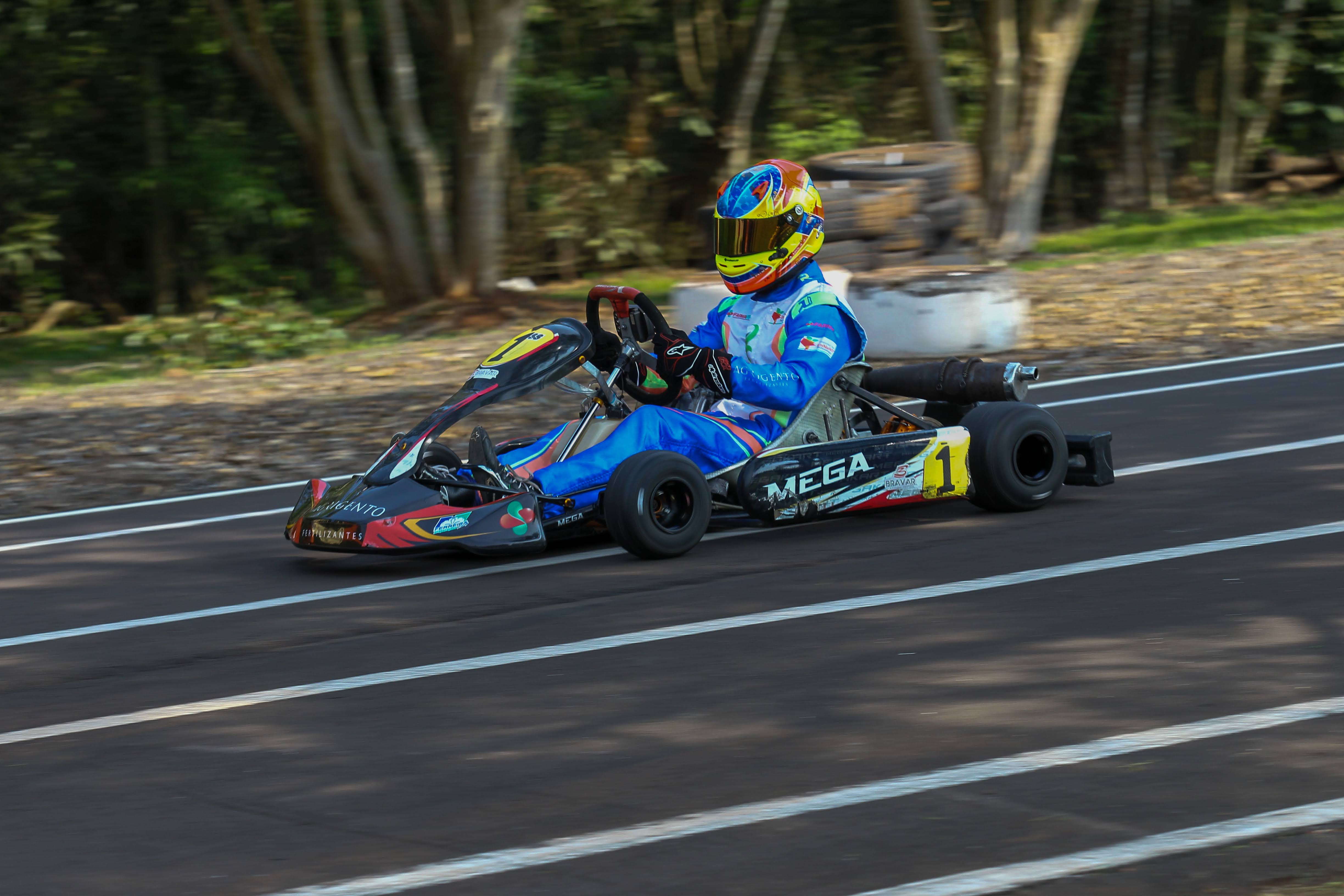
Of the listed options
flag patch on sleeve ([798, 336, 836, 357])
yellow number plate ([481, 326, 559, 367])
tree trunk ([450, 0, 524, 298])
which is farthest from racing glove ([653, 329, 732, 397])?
tree trunk ([450, 0, 524, 298])

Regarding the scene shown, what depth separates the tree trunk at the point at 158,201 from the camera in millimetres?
21766

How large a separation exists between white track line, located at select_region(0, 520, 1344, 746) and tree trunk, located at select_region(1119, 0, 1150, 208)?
2046 centimetres

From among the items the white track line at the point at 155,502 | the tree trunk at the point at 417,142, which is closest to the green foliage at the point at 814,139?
the tree trunk at the point at 417,142

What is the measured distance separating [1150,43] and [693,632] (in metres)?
23.6

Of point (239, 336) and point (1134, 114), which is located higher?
point (1134, 114)

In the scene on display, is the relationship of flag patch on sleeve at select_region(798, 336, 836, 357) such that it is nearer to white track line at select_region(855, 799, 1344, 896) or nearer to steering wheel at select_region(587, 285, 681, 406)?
steering wheel at select_region(587, 285, 681, 406)

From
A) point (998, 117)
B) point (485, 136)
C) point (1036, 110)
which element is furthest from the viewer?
point (1036, 110)

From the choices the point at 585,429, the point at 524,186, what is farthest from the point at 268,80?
the point at 585,429

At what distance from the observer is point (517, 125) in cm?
2395

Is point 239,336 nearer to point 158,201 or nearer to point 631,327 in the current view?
point 158,201

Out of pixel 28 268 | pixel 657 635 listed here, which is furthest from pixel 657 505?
pixel 28 268

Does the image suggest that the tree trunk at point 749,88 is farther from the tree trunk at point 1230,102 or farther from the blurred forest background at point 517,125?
the tree trunk at point 1230,102

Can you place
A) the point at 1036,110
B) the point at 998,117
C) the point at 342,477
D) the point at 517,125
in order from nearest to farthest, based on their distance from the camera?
the point at 342,477 < the point at 998,117 < the point at 1036,110 < the point at 517,125

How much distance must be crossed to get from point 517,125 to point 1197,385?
14807 mm
